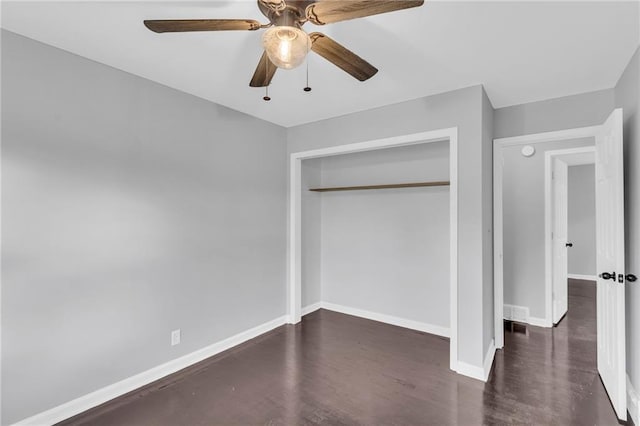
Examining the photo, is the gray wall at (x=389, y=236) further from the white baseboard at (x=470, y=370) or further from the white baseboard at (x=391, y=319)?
the white baseboard at (x=470, y=370)

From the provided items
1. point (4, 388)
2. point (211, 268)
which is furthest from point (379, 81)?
point (4, 388)

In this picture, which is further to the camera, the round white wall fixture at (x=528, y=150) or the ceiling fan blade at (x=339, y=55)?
the round white wall fixture at (x=528, y=150)

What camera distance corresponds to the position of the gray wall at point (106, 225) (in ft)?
6.48

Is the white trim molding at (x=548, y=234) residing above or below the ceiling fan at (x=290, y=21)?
below

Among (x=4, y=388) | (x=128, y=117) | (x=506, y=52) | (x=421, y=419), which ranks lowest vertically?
(x=421, y=419)

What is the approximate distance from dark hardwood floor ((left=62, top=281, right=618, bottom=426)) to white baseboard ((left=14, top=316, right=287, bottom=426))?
2.5 inches

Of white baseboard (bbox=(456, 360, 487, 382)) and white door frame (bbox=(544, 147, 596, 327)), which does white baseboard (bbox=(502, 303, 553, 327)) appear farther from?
white baseboard (bbox=(456, 360, 487, 382))

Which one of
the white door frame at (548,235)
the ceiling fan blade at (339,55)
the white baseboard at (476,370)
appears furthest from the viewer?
the white door frame at (548,235)

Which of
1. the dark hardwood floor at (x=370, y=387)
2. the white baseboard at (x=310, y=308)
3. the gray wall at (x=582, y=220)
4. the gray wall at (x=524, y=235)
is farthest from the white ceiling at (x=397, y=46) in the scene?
the gray wall at (x=582, y=220)

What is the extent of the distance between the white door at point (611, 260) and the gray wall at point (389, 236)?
1.36 metres

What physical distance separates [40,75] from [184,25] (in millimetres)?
1425

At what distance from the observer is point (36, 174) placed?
204 cm

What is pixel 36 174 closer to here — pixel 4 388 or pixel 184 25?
pixel 4 388

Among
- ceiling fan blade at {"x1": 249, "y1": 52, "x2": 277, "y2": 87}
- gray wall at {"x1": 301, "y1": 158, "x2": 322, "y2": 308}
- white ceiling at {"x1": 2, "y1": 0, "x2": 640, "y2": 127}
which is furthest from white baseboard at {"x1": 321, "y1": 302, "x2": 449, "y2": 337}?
ceiling fan blade at {"x1": 249, "y1": 52, "x2": 277, "y2": 87}
